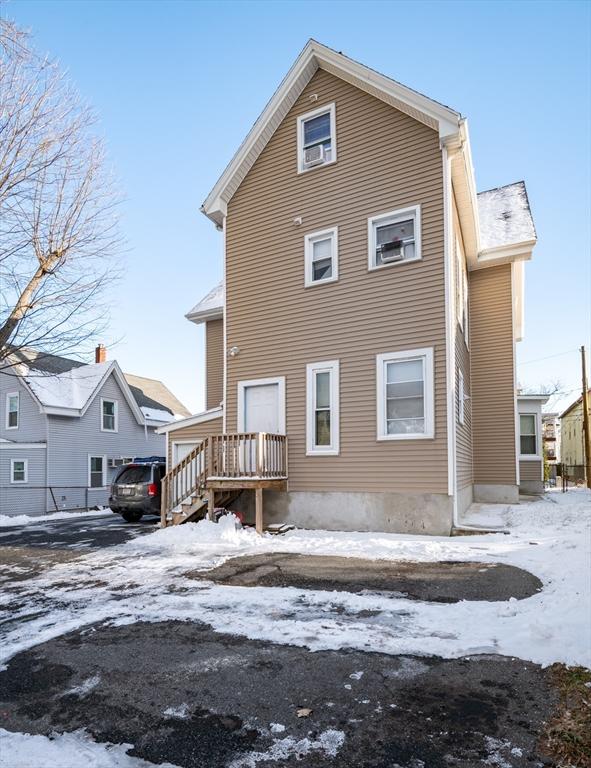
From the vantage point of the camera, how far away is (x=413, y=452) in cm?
976

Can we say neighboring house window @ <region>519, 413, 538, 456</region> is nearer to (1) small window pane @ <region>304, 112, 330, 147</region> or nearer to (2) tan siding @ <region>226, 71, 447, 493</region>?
(2) tan siding @ <region>226, 71, 447, 493</region>

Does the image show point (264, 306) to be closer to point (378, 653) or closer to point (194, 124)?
point (194, 124)

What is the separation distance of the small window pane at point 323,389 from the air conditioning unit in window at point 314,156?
5.08 meters

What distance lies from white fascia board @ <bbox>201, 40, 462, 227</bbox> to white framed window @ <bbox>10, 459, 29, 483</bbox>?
15735mm

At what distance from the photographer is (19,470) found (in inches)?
883

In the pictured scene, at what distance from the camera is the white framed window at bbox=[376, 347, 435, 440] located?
977cm

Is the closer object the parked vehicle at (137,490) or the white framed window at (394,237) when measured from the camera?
the white framed window at (394,237)

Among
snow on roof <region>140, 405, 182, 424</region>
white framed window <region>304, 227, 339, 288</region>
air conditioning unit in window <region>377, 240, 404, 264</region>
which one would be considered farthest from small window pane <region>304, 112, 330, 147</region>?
snow on roof <region>140, 405, 182, 424</region>

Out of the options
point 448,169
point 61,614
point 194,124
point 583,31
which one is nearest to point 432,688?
point 61,614

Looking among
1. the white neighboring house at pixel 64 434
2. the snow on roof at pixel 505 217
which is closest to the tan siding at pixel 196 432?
the white neighboring house at pixel 64 434

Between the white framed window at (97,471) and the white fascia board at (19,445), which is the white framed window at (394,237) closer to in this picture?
the white fascia board at (19,445)

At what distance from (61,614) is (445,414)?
716 cm

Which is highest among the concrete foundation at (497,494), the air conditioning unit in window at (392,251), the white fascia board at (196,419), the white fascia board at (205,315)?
the air conditioning unit in window at (392,251)

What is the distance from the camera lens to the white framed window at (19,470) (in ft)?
73.0
